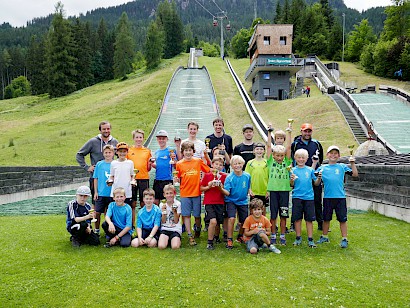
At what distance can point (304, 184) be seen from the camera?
21.1ft

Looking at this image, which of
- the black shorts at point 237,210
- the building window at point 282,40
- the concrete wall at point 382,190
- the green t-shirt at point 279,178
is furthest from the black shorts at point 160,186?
the building window at point 282,40

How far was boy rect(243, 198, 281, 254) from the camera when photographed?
5898mm

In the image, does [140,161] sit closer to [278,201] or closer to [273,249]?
[278,201]

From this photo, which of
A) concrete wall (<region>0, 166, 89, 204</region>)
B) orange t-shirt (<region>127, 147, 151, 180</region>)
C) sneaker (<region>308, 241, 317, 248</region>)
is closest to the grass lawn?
sneaker (<region>308, 241, 317, 248</region>)

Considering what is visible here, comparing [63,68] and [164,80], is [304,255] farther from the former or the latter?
[63,68]

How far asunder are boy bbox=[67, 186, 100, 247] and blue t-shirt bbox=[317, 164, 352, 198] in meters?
4.19

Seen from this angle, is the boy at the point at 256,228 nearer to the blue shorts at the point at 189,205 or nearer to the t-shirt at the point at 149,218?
the blue shorts at the point at 189,205

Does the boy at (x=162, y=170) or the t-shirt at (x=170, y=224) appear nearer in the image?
the t-shirt at (x=170, y=224)

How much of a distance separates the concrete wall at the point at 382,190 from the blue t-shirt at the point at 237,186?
3705 mm

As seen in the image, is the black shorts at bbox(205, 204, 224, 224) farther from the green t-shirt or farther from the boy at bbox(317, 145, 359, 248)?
the boy at bbox(317, 145, 359, 248)

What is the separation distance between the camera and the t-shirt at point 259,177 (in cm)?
666

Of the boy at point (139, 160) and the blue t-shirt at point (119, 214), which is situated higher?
the boy at point (139, 160)

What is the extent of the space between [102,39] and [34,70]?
54.6ft

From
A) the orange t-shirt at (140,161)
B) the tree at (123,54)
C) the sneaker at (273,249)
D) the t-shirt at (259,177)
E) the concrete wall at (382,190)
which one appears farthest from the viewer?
the tree at (123,54)
